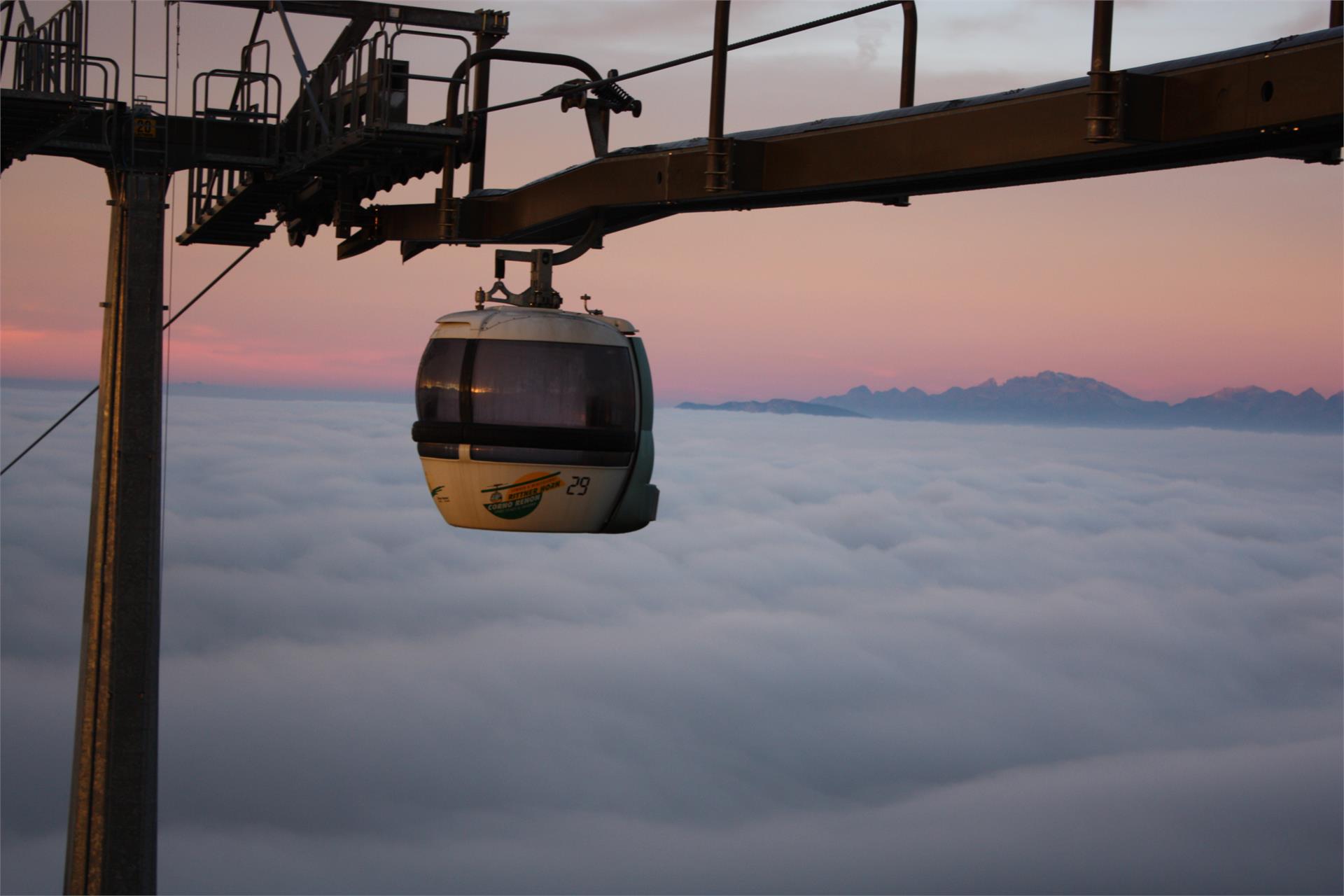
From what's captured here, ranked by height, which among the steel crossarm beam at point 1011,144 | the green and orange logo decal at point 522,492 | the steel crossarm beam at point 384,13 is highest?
the steel crossarm beam at point 384,13

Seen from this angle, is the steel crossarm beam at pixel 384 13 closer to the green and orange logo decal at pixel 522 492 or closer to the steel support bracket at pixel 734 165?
the green and orange logo decal at pixel 522 492

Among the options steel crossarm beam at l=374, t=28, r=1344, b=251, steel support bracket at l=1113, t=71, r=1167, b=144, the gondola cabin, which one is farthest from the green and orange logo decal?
steel support bracket at l=1113, t=71, r=1167, b=144

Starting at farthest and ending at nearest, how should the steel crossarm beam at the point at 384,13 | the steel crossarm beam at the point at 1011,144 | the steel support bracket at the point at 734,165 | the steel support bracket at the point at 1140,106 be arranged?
the steel crossarm beam at the point at 384,13 → the steel support bracket at the point at 734,165 → the steel support bracket at the point at 1140,106 → the steel crossarm beam at the point at 1011,144

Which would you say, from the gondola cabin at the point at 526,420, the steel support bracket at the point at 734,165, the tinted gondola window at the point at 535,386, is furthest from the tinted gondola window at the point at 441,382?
the steel support bracket at the point at 734,165

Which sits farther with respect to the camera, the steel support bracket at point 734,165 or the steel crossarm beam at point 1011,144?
the steel support bracket at point 734,165

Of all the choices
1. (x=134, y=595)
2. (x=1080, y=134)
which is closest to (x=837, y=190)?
(x=1080, y=134)

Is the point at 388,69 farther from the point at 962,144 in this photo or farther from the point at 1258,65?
the point at 1258,65

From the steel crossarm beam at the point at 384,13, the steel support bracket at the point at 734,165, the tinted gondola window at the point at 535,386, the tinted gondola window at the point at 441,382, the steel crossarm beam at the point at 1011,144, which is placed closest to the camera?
the steel crossarm beam at the point at 1011,144

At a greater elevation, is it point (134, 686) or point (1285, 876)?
point (134, 686)
